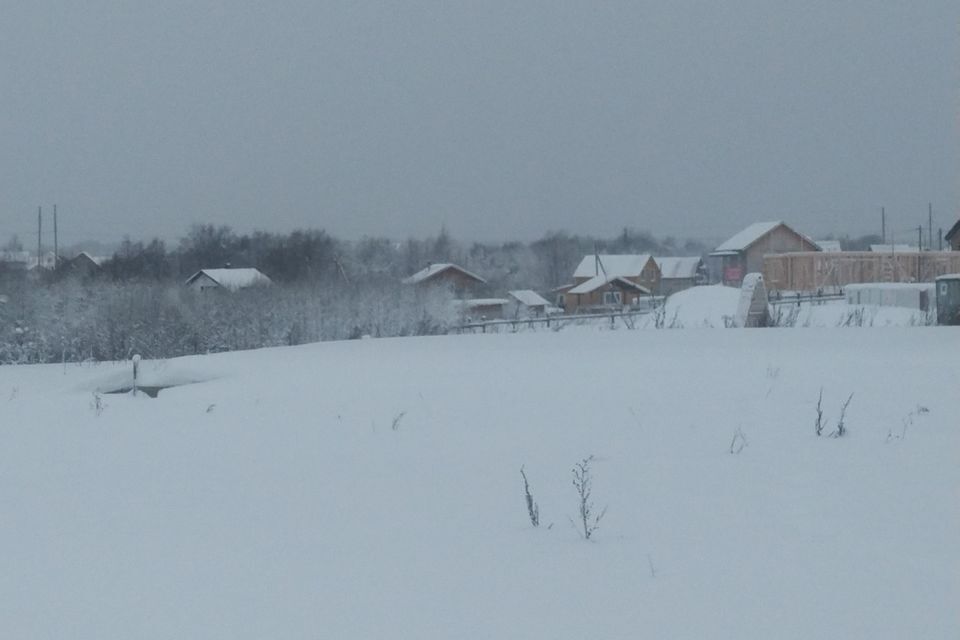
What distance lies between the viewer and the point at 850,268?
35.2m

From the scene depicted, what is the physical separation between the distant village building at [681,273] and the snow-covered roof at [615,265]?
488 centimetres

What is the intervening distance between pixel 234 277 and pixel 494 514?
113 feet

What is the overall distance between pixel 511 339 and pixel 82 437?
26.8 ft

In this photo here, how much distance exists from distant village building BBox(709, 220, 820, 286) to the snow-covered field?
1409 inches

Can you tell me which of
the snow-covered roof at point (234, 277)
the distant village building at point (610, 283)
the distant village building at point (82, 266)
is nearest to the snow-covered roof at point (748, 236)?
the distant village building at point (610, 283)

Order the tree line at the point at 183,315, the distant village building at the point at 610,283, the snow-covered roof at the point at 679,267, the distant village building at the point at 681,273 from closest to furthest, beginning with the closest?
the tree line at the point at 183,315 → the distant village building at the point at 610,283 → the distant village building at the point at 681,273 → the snow-covered roof at the point at 679,267

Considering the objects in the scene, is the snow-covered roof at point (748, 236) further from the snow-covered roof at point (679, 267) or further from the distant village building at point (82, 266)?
the distant village building at point (82, 266)

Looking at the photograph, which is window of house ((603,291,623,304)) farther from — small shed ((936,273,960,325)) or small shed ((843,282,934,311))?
small shed ((936,273,960,325))

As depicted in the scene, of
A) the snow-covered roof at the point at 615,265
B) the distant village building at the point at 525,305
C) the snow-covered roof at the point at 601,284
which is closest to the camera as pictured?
the distant village building at the point at 525,305

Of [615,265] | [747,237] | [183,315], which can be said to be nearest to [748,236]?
[747,237]

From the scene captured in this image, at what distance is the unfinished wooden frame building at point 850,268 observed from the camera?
3381 centimetres

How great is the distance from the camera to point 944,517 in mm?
4000

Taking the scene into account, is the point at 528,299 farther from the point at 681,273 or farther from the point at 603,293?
the point at 681,273

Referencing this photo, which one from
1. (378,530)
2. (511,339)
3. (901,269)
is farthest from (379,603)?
(901,269)
